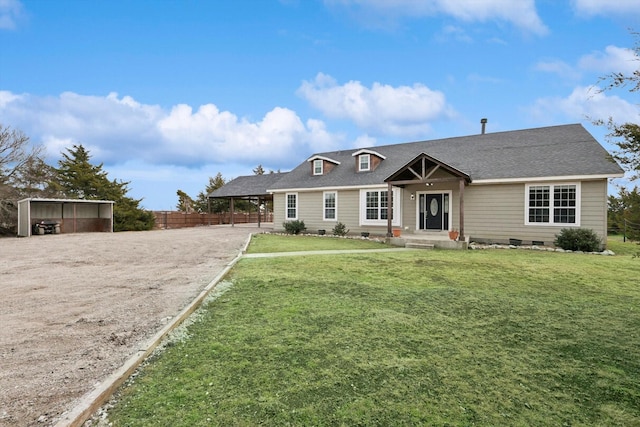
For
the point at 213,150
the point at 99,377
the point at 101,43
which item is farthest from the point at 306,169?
the point at 99,377

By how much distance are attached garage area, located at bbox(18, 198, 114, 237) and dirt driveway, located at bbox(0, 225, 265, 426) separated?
12.8 metres

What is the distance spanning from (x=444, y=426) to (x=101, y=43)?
18.1 m

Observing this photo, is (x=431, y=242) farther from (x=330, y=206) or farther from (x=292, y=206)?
(x=292, y=206)

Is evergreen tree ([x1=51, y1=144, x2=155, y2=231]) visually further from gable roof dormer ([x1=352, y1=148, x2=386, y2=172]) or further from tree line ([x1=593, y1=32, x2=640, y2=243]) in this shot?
tree line ([x1=593, y1=32, x2=640, y2=243])

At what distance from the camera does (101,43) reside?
14.2 m

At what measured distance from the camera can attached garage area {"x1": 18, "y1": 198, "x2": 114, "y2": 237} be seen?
20297mm

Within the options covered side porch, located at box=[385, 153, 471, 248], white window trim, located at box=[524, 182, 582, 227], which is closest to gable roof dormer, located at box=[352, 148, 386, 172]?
covered side porch, located at box=[385, 153, 471, 248]

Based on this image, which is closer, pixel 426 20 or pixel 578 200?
pixel 578 200

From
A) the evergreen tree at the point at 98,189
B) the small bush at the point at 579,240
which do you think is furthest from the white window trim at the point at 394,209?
the evergreen tree at the point at 98,189

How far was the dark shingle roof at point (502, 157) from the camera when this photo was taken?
13.1 m

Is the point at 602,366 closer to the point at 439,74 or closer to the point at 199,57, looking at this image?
the point at 439,74

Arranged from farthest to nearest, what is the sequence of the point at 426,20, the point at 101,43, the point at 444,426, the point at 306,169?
the point at 306,169, the point at 426,20, the point at 101,43, the point at 444,426

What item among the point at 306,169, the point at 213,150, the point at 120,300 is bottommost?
the point at 120,300

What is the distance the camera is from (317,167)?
20.8 meters
